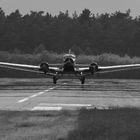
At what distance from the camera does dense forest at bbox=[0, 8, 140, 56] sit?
139500 millimetres

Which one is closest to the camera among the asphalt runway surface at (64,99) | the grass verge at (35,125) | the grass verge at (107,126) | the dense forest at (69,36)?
the grass verge at (107,126)

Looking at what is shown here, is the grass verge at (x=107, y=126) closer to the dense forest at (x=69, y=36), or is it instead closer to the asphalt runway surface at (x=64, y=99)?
the asphalt runway surface at (x=64, y=99)

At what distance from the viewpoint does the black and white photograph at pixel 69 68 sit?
37.3ft

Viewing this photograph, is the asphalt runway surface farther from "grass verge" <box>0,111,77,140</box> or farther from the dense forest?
the dense forest

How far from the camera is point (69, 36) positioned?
146375 mm

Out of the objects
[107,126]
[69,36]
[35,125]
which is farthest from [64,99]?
[69,36]

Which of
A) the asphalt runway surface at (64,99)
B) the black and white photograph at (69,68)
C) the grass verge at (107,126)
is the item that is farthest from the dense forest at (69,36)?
the grass verge at (107,126)

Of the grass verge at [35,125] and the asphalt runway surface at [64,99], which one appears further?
the asphalt runway surface at [64,99]

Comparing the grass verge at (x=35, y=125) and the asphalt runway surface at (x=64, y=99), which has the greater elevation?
the grass verge at (x=35, y=125)

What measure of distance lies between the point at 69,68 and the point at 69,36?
335 ft

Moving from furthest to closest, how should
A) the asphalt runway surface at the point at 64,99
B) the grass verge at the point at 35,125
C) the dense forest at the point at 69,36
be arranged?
the dense forest at the point at 69,36 < the asphalt runway surface at the point at 64,99 < the grass verge at the point at 35,125

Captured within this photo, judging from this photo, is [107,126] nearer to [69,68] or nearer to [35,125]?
[35,125]

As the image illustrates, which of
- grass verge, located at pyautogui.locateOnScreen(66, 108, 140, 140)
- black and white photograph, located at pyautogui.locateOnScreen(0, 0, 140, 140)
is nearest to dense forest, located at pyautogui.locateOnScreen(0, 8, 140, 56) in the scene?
black and white photograph, located at pyautogui.locateOnScreen(0, 0, 140, 140)

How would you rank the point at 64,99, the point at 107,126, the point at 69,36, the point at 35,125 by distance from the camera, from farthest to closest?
the point at 69,36
the point at 64,99
the point at 35,125
the point at 107,126
